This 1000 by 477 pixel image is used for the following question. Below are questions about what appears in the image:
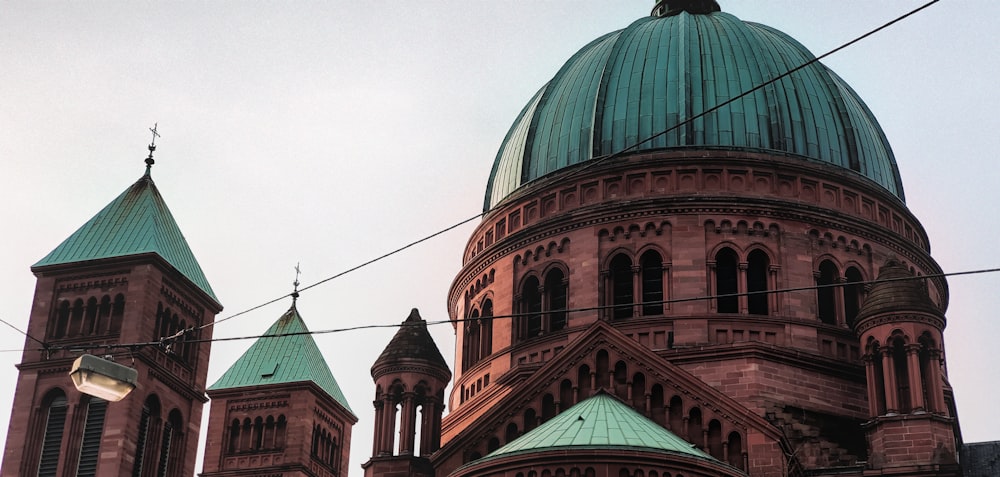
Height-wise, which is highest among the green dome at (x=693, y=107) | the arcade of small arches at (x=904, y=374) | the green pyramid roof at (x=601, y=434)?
the green dome at (x=693, y=107)

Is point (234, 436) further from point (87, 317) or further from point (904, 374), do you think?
point (904, 374)

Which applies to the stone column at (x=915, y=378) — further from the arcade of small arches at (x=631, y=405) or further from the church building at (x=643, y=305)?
the arcade of small arches at (x=631, y=405)

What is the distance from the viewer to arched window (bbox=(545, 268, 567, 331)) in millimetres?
46969

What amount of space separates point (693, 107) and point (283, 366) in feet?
86.6

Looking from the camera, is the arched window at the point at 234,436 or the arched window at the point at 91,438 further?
the arched window at the point at 234,436

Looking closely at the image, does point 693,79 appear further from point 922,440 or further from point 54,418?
point 54,418

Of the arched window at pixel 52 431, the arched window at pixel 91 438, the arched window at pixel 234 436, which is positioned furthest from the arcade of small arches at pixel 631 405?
the arched window at pixel 234 436

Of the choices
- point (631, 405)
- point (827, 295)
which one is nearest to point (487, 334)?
point (631, 405)

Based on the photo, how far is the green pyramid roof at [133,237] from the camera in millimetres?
56656

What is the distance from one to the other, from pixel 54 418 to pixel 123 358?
349 cm

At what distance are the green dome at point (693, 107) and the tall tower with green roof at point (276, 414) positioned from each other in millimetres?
16838

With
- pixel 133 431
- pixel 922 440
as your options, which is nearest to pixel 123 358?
pixel 133 431

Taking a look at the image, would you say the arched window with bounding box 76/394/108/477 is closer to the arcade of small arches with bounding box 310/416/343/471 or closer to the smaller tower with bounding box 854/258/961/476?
the arcade of small arches with bounding box 310/416/343/471

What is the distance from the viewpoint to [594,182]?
158ft
